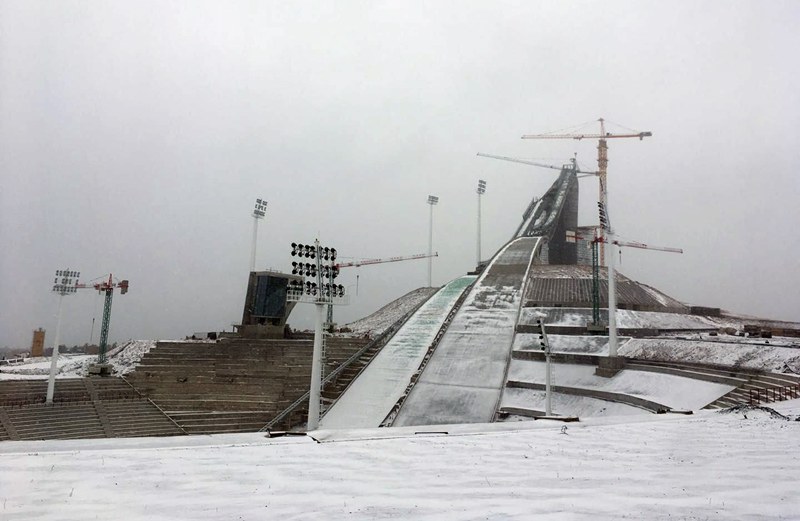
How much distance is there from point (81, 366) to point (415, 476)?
37.4 m

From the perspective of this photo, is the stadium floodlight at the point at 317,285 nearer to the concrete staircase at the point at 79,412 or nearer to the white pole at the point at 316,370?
the white pole at the point at 316,370

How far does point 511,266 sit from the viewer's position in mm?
54656

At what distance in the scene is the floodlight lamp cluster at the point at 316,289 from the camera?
18797 millimetres

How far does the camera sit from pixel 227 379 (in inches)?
1210

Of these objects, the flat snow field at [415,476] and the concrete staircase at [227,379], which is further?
the concrete staircase at [227,379]

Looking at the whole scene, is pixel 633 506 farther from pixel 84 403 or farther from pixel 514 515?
pixel 84 403

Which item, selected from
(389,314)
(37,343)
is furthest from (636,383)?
(37,343)

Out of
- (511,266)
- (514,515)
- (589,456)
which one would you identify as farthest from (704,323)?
(514,515)

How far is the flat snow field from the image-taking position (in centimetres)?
459

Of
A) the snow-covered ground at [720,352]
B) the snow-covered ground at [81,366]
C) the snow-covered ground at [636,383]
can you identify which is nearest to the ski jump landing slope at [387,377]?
the snow-covered ground at [636,383]

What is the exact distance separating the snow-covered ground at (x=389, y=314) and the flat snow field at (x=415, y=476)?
3790 centimetres

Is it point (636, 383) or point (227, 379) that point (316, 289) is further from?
point (636, 383)

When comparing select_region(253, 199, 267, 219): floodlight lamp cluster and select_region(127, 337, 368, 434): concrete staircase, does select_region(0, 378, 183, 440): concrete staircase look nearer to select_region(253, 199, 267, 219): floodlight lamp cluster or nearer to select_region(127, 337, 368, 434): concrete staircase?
select_region(127, 337, 368, 434): concrete staircase

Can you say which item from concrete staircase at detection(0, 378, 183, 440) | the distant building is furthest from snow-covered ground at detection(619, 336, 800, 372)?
the distant building
